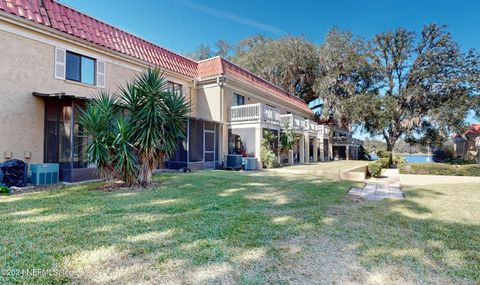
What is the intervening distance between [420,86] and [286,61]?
13181mm

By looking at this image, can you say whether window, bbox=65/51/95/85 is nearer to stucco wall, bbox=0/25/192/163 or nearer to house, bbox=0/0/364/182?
house, bbox=0/0/364/182

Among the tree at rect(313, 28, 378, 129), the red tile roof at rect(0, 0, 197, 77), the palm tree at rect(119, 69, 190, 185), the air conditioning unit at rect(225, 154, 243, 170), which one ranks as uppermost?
the tree at rect(313, 28, 378, 129)

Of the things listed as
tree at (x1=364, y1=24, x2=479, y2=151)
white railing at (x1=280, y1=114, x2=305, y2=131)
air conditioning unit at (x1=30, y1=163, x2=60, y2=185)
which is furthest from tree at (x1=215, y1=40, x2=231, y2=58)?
air conditioning unit at (x1=30, y1=163, x2=60, y2=185)

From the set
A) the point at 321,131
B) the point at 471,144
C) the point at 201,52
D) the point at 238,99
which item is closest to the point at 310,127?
the point at 321,131

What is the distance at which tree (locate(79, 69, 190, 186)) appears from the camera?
772cm

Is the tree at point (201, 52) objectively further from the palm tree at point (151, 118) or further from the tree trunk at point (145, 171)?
the tree trunk at point (145, 171)

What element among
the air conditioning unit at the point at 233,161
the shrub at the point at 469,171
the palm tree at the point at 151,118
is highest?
the palm tree at the point at 151,118

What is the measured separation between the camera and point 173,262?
306 cm

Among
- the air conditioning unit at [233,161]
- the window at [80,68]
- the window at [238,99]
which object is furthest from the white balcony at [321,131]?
the window at [80,68]

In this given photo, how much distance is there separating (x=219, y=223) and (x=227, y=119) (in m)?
12.7

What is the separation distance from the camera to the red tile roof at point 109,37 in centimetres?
967

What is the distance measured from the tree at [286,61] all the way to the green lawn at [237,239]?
927 inches

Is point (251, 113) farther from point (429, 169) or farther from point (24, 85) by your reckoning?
point (24, 85)

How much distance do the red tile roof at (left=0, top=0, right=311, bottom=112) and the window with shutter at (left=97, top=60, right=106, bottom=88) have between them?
2.79ft
